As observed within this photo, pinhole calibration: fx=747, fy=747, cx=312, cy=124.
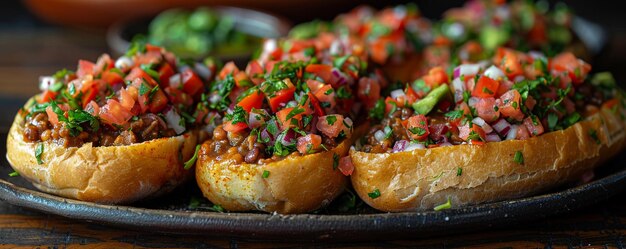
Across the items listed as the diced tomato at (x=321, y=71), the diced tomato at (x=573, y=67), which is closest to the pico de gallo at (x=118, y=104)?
the diced tomato at (x=321, y=71)

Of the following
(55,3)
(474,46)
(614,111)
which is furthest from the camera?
(55,3)

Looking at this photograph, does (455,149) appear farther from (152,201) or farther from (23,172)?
(23,172)

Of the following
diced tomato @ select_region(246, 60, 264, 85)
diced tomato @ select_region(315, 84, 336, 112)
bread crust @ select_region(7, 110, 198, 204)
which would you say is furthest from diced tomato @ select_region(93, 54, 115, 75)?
diced tomato @ select_region(315, 84, 336, 112)

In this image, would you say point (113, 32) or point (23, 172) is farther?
point (113, 32)

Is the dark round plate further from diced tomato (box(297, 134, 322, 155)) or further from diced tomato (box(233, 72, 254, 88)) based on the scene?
diced tomato (box(233, 72, 254, 88))

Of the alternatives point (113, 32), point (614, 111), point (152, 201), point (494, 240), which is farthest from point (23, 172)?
point (614, 111)

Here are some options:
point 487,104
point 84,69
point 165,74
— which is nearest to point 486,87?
point 487,104
